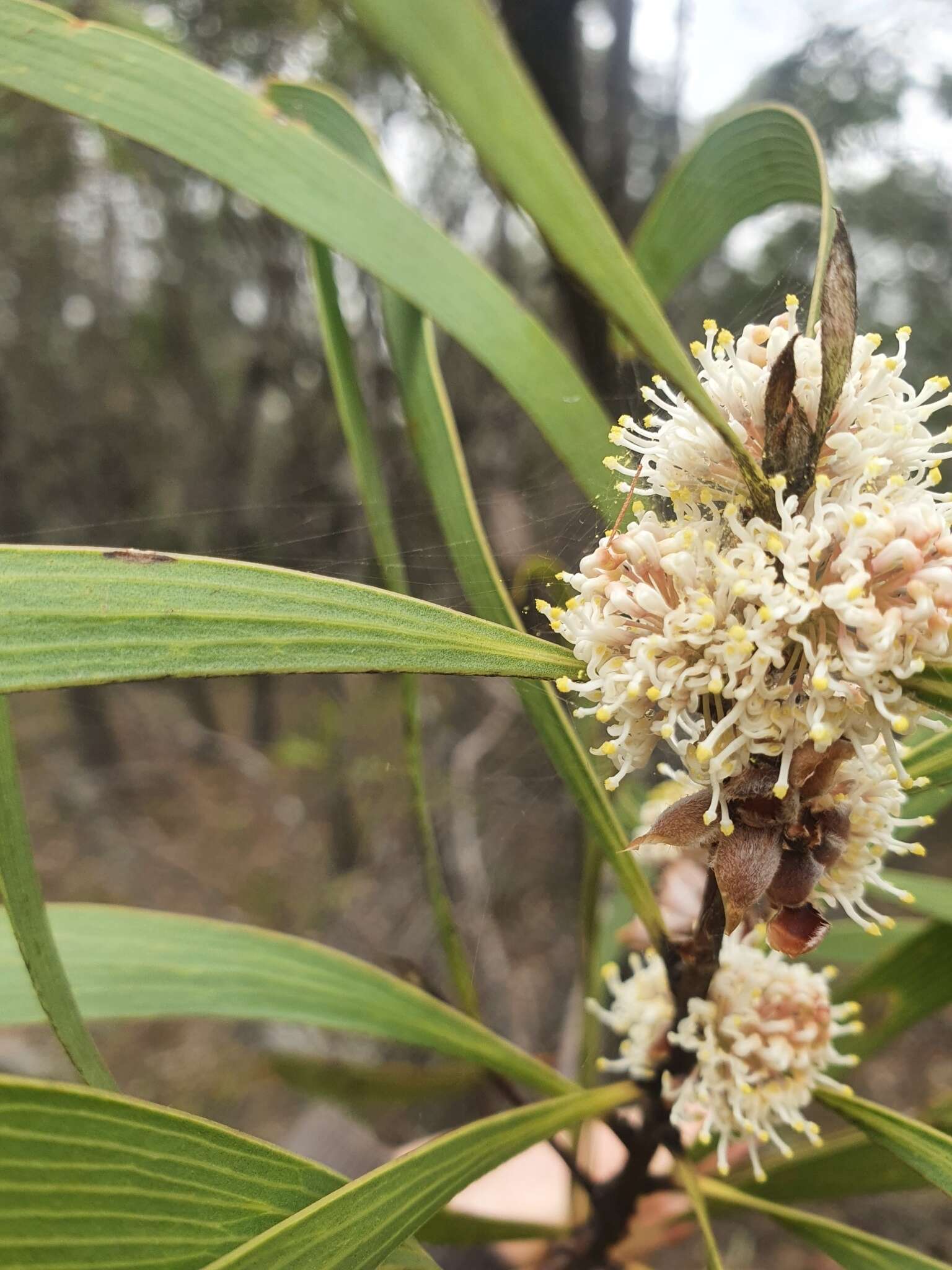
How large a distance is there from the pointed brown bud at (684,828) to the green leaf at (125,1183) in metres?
0.20

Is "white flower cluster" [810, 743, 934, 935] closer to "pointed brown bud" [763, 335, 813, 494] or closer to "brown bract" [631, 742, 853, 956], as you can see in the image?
"brown bract" [631, 742, 853, 956]

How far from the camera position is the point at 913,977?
0.56m

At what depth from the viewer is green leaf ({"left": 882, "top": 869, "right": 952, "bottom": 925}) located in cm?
52

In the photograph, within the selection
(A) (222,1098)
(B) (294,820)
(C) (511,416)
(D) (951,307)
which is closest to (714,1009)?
(D) (951,307)

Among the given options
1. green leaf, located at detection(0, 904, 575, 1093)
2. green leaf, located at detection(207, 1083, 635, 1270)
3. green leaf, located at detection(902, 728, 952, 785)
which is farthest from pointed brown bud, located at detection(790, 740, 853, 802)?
green leaf, located at detection(0, 904, 575, 1093)

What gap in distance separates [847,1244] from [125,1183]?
41cm

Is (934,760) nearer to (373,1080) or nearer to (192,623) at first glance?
(192,623)

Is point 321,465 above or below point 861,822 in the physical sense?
above

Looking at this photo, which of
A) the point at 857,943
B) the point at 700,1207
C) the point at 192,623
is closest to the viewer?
the point at 192,623

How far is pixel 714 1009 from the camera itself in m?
0.47

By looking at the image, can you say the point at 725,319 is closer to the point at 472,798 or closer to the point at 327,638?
the point at 327,638

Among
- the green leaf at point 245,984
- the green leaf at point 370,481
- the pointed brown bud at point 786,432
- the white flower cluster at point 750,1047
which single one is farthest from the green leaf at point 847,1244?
the pointed brown bud at point 786,432

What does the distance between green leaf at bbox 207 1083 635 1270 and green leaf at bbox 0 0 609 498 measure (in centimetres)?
33

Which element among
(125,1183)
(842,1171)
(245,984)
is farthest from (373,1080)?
(125,1183)
